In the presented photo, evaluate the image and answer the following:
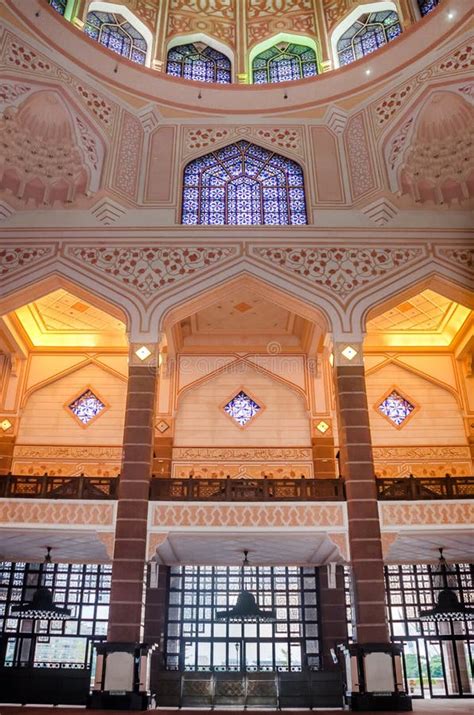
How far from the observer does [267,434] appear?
15.3 metres

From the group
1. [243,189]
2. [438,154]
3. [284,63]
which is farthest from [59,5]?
[438,154]

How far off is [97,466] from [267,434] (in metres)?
4.05

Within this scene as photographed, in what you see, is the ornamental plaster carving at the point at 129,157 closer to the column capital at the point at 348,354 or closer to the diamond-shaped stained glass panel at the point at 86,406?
the diamond-shaped stained glass panel at the point at 86,406

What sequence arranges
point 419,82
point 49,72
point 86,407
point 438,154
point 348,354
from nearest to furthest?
1. point 348,354
2. point 49,72
3. point 419,82
4. point 438,154
5. point 86,407

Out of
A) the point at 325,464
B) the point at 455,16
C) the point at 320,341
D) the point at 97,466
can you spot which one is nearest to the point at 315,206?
the point at 320,341

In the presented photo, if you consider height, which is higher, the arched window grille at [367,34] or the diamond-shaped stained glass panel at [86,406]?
the arched window grille at [367,34]

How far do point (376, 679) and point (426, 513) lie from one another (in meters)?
2.88

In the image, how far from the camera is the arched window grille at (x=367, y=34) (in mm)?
14906

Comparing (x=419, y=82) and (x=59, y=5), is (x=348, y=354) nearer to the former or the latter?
(x=419, y=82)

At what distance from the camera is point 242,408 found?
15.6 metres

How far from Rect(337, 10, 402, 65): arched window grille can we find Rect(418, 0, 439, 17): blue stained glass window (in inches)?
21.9

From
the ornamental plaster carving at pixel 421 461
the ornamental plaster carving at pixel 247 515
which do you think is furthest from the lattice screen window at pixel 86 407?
the ornamental plaster carving at pixel 421 461

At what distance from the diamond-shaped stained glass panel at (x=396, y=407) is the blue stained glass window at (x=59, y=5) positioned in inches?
453

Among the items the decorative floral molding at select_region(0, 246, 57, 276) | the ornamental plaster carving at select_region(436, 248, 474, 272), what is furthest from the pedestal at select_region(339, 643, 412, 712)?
the decorative floral molding at select_region(0, 246, 57, 276)
